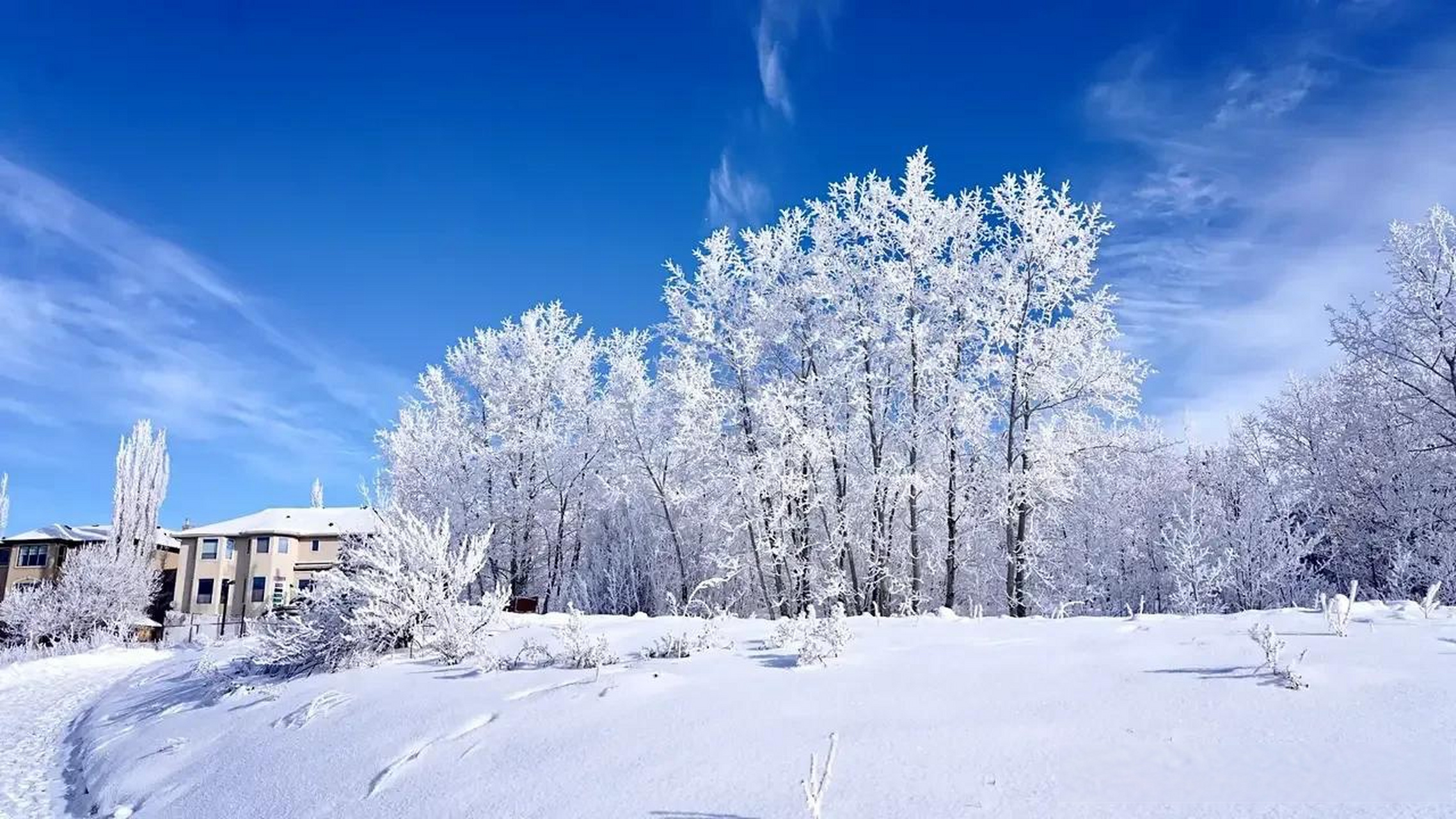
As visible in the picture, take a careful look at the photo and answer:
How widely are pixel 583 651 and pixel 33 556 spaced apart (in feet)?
200

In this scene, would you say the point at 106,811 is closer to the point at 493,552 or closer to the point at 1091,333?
the point at 1091,333

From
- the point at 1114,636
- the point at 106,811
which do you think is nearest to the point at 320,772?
the point at 106,811

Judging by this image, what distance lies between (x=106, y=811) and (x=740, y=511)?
37.4 feet

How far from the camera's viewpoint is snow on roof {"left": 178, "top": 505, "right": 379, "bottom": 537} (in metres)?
57.0

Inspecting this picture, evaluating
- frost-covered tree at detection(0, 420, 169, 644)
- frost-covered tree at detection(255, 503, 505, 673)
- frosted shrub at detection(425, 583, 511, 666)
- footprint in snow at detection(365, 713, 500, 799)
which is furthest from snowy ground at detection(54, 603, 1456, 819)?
frost-covered tree at detection(0, 420, 169, 644)

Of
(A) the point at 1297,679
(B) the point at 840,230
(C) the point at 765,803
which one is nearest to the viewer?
(C) the point at 765,803

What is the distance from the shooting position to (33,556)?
5231 centimetres

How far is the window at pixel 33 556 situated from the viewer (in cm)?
5212

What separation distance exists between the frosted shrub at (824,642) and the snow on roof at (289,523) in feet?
170

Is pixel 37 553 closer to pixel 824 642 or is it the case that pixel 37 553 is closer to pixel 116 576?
pixel 116 576

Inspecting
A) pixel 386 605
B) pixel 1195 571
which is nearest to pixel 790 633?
pixel 386 605

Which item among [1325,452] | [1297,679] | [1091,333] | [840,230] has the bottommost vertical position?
[1297,679]

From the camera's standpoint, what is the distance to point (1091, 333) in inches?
613

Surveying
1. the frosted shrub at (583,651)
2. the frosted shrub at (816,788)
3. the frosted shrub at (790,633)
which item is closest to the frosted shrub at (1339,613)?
the frosted shrub at (790,633)
